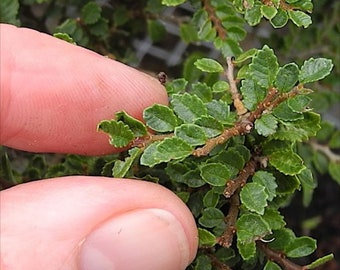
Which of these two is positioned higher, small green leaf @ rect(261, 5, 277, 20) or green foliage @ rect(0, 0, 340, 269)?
small green leaf @ rect(261, 5, 277, 20)

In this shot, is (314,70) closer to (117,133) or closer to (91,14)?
(117,133)

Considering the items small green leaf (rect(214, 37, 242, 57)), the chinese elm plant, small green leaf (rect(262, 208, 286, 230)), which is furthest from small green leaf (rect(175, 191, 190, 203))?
small green leaf (rect(214, 37, 242, 57))

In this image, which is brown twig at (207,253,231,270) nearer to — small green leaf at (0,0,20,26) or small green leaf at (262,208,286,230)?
small green leaf at (262,208,286,230)

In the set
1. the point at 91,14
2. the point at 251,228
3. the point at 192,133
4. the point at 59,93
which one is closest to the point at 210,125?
the point at 192,133

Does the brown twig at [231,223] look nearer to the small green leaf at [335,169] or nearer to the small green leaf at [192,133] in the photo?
the small green leaf at [192,133]

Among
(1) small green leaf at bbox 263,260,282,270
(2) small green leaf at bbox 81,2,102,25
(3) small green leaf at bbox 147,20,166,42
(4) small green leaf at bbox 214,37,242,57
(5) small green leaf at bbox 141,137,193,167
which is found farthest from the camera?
(3) small green leaf at bbox 147,20,166,42

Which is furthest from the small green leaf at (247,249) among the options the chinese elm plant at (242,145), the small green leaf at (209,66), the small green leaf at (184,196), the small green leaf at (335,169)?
the small green leaf at (335,169)
